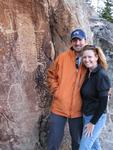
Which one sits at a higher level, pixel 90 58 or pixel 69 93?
pixel 90 58

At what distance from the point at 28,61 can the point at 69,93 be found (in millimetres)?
1128

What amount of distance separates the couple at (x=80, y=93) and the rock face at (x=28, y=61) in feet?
2.23

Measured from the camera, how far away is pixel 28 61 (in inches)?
234

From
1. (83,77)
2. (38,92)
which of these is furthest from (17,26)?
(83,77)

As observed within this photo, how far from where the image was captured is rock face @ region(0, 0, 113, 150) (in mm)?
5812

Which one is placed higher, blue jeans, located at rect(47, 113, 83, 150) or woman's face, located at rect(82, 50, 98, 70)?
woman's face, located at rect(82, 50, 98, 70)

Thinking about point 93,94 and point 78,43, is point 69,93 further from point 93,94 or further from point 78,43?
point 78,43

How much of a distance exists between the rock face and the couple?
2.23 ft

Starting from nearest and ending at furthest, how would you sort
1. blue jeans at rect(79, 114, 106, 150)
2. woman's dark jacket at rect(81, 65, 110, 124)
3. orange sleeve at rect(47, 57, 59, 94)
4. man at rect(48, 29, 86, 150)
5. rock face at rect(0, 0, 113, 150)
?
woman's dark jacket at rect(81, 65, 110, 124) < blue jeans at rect(79, 114, 106, 150) < man at rect(48, 29, 86, 150) < orange sleeve at rect(47, 57, 59, 94) < rock face at rect(0, 0, 113, 150)

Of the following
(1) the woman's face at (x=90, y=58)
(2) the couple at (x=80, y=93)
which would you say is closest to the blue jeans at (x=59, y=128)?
(2) the couple at (x=80, y=93)

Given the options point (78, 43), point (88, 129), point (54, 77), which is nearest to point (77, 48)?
point (78, 43)

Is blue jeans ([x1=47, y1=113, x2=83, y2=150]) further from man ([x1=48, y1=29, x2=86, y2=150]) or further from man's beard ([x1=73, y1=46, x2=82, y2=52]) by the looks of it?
man's beard ([x1=73, y1=46, x2=82, y2=52])

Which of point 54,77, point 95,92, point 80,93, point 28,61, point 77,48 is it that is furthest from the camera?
point 28,61

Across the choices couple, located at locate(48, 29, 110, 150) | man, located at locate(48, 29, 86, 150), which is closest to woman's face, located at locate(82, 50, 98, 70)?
couple, located at locate(48, 29, 110, 150)
